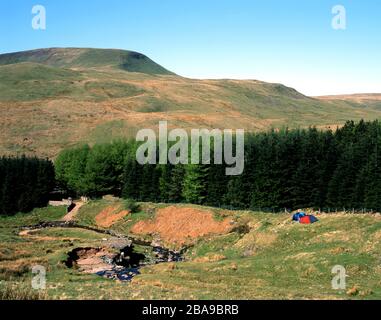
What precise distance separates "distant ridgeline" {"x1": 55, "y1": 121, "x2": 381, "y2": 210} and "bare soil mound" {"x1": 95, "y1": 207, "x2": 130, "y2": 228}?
9046mm

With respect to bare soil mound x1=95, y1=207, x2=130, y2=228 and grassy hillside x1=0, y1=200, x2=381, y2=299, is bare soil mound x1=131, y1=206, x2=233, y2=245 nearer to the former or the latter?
grassy hillside x1=0, y1=200, x2=381, y2=299

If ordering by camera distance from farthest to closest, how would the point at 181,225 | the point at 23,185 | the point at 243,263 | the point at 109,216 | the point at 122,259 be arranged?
the point at 23,185 → the point at 109,216 → the point at 181,225 → the point at 122,259 → the point at 243,263

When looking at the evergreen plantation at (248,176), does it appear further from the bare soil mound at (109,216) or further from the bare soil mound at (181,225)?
the bare soil mound at (109,216)

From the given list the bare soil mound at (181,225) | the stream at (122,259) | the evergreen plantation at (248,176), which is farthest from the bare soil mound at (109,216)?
the stream at (122,259)

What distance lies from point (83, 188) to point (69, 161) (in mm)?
Result: 12348

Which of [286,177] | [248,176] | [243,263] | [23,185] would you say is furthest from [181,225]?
[23,185]

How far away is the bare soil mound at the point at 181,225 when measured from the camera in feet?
242

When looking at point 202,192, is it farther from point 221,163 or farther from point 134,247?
point 134,247

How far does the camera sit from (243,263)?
50.3 metres

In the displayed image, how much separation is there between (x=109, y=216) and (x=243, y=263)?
160 feet

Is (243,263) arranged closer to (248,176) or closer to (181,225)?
(181,225)

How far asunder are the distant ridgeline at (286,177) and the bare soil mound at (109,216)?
356 inches
